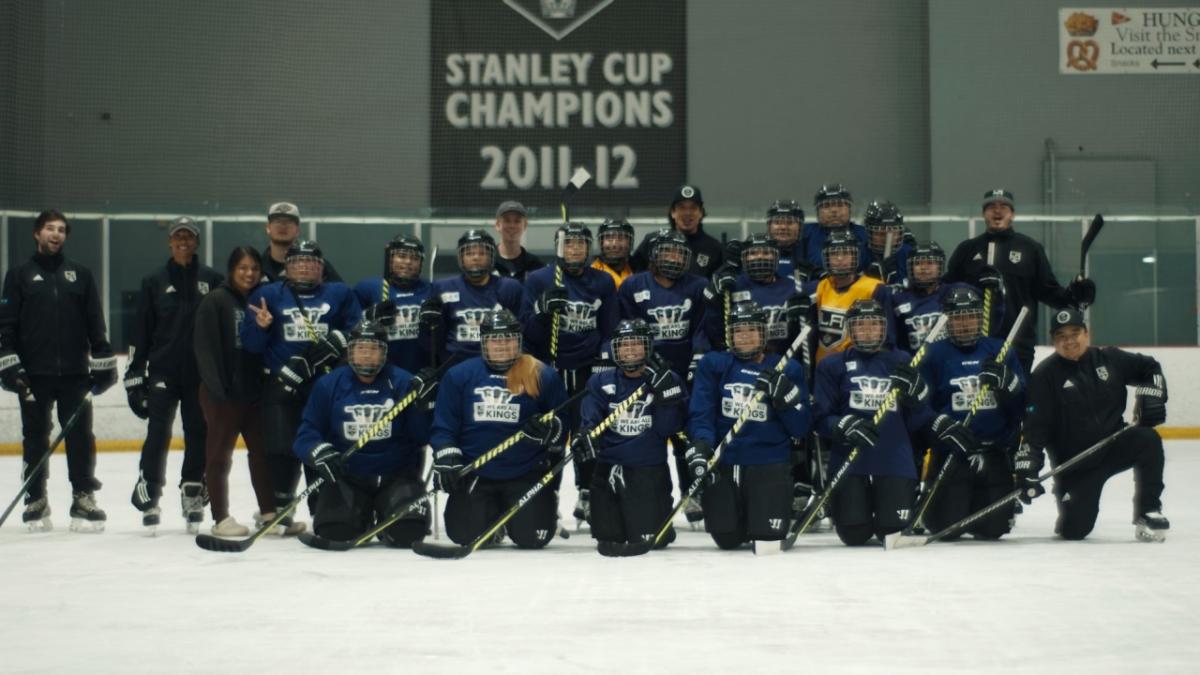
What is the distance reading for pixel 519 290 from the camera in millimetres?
7004

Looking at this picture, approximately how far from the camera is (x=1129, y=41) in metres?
14.8

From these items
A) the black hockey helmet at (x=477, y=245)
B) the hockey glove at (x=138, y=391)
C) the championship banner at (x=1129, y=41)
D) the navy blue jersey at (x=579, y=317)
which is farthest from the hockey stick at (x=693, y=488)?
the championship banner at (x=1129, y=41)

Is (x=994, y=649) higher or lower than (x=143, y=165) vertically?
lower

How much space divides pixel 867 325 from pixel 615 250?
Answer: 4.05 feet

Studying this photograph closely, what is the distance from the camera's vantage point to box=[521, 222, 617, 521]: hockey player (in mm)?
6895

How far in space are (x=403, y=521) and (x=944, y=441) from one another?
2.11 meters

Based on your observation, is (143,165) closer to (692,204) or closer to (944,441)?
(692,204)

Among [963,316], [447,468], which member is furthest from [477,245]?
[963,316]

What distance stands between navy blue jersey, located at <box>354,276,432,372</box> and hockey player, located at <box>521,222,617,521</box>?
1.41 ft

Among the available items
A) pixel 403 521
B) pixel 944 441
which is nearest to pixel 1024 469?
pixel 944 441

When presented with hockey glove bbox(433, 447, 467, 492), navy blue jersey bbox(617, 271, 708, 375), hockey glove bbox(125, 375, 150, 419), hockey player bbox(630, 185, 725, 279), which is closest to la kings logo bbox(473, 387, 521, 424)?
hockey glove bbox(433, 447, 467, 492)

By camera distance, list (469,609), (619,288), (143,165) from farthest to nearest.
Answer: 1. (143,165)
2. (619,288)
3. (469,609)

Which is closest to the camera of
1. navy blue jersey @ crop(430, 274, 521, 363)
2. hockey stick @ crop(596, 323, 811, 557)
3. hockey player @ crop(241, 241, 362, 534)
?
hockey stick @ crop(596, 323, 811, 557)

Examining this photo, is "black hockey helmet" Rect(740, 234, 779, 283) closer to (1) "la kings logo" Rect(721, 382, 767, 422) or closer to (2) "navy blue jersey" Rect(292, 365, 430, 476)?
(1) "la kings logo" Rect(721, 382, 767, 422)
